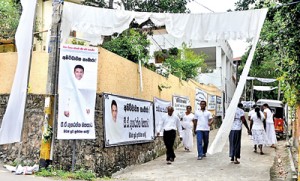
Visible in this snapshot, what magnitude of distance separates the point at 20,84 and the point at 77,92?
1201 mm

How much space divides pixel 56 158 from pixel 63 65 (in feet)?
6.42

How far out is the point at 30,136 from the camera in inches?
333

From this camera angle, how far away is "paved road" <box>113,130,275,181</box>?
341 inches

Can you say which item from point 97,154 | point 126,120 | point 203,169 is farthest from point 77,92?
point 203,169

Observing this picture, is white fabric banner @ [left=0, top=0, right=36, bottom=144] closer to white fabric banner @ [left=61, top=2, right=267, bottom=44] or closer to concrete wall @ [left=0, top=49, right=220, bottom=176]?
white fabric banner @ [left=61, top=2, right=267, bottom=44]

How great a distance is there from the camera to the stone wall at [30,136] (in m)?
8.38

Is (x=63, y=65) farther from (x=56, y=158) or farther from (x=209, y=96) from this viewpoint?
(x=209, y=96)

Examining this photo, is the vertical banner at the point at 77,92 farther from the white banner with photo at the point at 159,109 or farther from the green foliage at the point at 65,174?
the white banner with photo at the point at 159,109

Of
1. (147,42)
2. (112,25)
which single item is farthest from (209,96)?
(112,25)

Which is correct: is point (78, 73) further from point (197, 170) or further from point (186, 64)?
point (186, 64)

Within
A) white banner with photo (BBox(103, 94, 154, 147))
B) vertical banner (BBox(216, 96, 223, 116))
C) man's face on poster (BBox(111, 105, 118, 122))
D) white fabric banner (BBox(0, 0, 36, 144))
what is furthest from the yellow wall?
vertical banner (BBox(216, 96, 223, 116))

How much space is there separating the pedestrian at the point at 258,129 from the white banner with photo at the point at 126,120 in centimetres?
368

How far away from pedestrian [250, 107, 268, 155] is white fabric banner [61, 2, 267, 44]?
515cm

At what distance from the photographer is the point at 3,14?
13438mm
